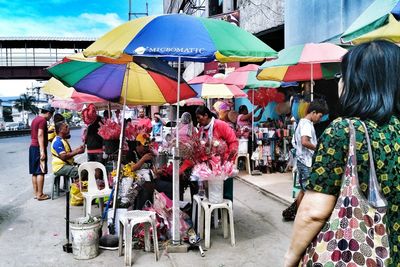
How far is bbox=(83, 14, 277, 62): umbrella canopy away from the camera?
4.21m

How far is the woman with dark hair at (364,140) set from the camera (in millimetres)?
1616

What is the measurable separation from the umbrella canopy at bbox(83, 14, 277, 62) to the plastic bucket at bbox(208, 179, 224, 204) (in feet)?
5.59

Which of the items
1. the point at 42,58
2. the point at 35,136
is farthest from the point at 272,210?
the point at 42,58

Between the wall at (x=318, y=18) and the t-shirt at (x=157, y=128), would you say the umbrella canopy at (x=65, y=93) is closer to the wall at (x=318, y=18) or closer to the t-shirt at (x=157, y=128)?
the wall at (x=318, y=18)

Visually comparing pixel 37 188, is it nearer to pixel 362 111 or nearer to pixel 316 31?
pixel 316 31

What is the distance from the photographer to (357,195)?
159 cm

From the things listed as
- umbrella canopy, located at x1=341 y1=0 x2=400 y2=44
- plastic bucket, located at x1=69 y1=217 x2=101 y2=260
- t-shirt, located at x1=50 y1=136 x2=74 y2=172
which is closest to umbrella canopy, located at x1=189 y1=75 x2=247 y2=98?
t-shirt, located at x1=50 y1=136 x2=74 y2=172

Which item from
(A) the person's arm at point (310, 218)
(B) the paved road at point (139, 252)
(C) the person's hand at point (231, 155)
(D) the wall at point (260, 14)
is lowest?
(B) the paved road at point (139, 252)

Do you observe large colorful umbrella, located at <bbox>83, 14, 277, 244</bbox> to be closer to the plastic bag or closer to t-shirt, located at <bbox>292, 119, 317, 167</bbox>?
t-shirt, located at <bbox>292, 119, 317, 167</bbox>

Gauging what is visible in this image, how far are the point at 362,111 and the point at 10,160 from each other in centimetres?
1778

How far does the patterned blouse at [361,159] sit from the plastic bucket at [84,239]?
3.97 metres

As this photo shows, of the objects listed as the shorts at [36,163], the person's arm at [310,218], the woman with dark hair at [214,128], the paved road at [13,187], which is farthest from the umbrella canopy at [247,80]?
the person's arm at [310,218]


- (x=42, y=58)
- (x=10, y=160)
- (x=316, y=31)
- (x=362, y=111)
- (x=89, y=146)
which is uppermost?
(x=42, y=58)

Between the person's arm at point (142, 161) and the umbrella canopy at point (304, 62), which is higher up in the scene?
the umbrella canopy at point (304, 62)
